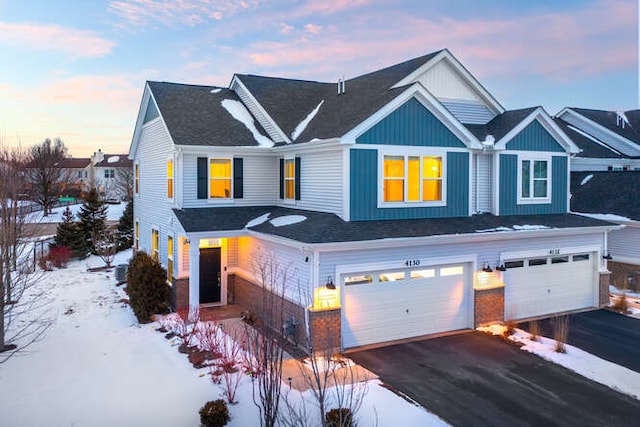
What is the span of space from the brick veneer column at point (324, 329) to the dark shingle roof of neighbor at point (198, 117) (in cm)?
783

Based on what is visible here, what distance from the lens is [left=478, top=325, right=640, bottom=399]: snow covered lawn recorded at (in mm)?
10234

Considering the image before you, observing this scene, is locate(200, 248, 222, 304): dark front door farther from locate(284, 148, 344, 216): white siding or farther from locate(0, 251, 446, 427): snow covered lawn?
locate(284, 148, 344, 216): white siding

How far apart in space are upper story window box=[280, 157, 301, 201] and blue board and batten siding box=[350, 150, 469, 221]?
3.20 metres

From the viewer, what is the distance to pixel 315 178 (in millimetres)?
15273

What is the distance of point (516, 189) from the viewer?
16828mm

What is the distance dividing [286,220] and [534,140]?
31.4 feet

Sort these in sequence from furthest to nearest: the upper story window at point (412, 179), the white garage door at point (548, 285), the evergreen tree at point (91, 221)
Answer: the evergreen tree at point (91, 221) < the white garage door at point (548, 285) < the upper story window at point (412, 179)

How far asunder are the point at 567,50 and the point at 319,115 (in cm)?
2222

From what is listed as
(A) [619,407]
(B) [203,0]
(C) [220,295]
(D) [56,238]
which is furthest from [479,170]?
(D) [56,238]

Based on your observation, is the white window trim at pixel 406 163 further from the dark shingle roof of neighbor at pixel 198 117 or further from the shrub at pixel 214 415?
the shrub at pixel 214 415

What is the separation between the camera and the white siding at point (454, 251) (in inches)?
480

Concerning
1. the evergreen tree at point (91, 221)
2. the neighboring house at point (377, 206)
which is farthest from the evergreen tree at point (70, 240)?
the neighboring house at point (377, 206)

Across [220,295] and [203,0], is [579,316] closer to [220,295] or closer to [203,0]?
[220,295]

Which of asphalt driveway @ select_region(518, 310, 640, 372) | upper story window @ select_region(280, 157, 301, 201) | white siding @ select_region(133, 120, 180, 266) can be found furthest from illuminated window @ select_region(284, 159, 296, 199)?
asphalt driveway @ select_region(518, 310, 640, 372)
